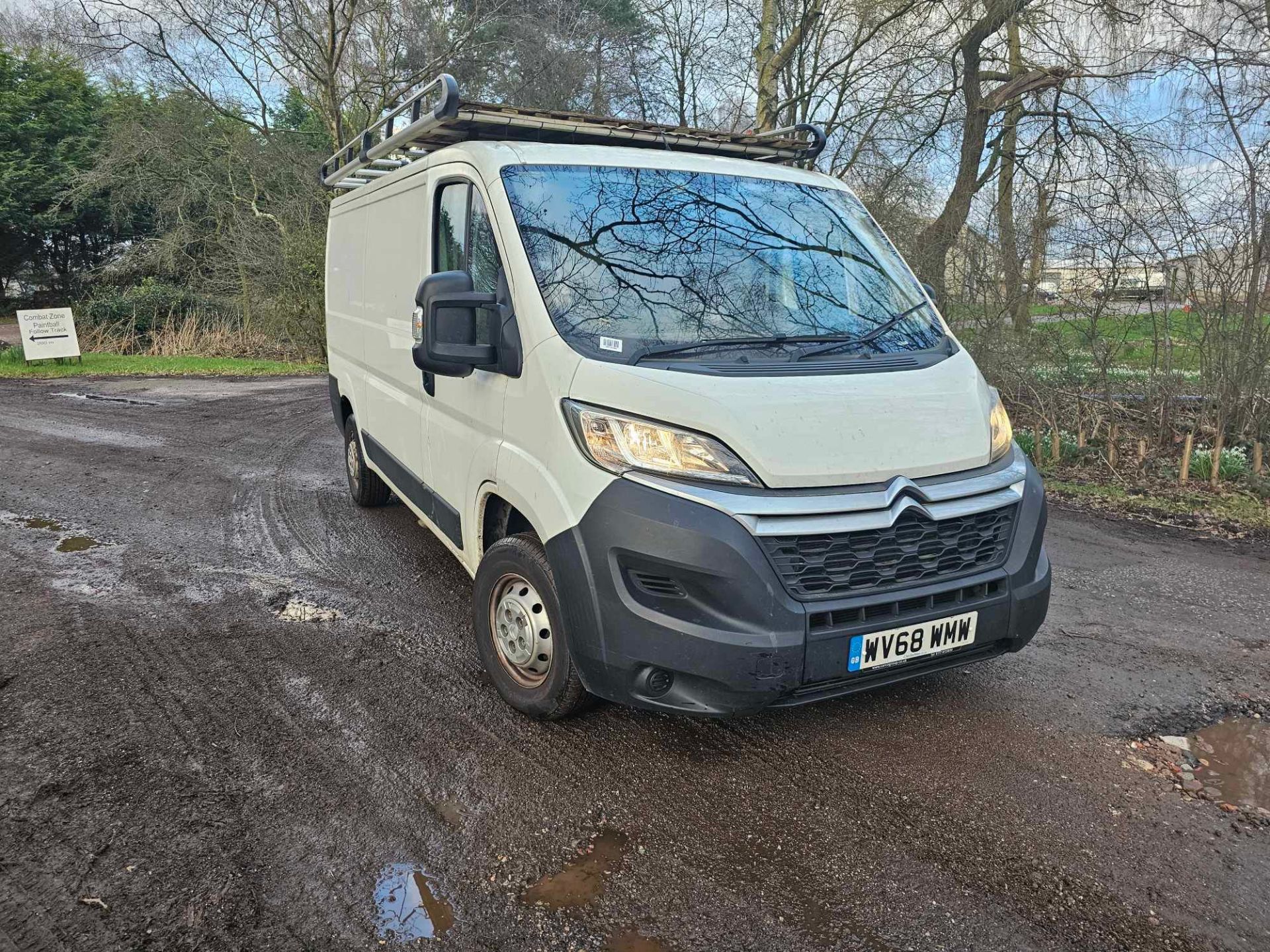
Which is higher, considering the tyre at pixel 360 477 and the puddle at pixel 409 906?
the tyre at pixel 360 477

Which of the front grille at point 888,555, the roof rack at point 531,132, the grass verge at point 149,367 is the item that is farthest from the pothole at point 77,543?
the grass verge at point 149,367

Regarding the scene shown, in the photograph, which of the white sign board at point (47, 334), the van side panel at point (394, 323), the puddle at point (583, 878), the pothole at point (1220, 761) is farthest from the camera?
the white sign board at point (47, 334)

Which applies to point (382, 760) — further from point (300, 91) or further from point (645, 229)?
point (300, 91)

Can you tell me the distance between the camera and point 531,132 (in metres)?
4.28

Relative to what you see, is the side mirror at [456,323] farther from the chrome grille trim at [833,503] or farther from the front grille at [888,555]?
the front grille at [888,555]

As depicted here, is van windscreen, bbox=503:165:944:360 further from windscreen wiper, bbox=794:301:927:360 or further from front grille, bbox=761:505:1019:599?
front grille, bbox=761:505:1019:599

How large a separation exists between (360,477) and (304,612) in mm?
2085

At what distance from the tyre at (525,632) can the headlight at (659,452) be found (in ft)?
1.83

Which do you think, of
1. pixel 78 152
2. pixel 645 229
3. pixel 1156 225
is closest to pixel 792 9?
pixel 1156 225

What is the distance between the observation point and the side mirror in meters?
3.37

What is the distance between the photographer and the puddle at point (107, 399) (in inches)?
486

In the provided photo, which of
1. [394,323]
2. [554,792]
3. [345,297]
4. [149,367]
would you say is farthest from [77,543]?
[149,367]

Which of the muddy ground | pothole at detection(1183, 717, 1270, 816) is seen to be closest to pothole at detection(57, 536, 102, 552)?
the muddy ground

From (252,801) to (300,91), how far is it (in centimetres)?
1994
